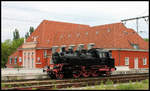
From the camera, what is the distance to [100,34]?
47.9 meters

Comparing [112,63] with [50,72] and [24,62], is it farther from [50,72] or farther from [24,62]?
[24,62]

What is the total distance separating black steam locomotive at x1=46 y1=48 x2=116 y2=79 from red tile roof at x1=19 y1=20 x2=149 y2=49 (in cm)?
1826

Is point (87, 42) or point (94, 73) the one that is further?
point (87, 42)

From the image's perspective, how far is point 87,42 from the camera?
4869 cm

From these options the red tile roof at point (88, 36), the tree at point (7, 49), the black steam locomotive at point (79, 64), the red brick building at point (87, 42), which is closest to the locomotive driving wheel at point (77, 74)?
the black steam locomotive at point (79, 64)

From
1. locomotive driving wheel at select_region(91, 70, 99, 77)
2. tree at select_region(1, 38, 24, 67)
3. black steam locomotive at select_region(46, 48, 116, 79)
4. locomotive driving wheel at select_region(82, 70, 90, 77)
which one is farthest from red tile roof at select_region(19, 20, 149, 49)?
tree at select_region(1, 38, 24, 67)

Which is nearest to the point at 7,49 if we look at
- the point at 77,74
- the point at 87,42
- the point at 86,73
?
the point at 87,42

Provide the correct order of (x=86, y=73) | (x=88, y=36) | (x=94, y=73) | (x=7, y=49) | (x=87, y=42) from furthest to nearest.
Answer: (x=7, y=49)
(x=88, y=36)
(x=87, y=42)
(x=94, y=73)
(x=86, y=73)

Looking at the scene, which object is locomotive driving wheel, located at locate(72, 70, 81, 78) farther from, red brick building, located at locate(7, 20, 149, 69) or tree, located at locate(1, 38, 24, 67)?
tree, located at locate(1, 38, 24, 67)

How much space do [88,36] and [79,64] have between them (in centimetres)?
2619

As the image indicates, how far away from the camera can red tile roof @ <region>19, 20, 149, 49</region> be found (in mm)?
45375

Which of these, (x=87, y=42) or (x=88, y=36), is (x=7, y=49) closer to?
(x=88, y=36)

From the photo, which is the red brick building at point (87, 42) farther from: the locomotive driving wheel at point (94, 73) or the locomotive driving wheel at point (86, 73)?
the locomotive driving wheel at point (86, 73)

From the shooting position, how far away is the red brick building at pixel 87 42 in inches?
1777
